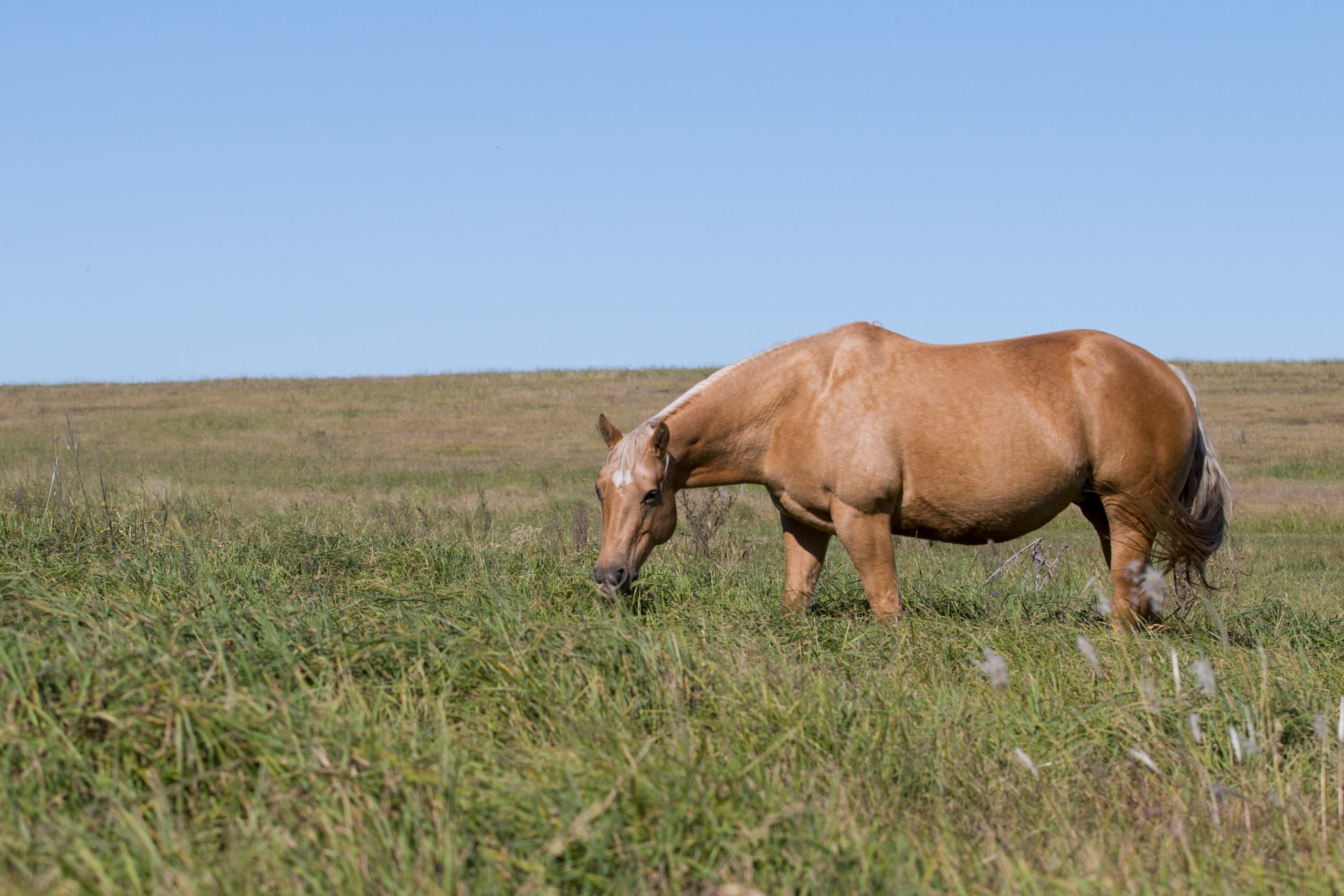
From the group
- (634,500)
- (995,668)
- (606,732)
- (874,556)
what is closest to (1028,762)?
(995,668)

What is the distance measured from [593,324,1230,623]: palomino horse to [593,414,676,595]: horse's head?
1cm

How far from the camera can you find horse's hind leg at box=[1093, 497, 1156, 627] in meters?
6.42

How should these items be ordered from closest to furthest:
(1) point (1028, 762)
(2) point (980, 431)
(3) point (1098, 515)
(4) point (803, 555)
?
(1) point (1028, 762)
(2) point (980, 431)
(4) point (803, 555)
(3) point (1098, 515)

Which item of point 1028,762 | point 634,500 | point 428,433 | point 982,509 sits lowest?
point 428,433

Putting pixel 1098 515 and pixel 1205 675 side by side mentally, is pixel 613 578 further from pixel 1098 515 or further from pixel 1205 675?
pixel 1098 515

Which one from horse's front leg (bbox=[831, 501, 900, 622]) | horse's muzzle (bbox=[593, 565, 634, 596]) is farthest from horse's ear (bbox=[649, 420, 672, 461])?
horse's front leg (bbox=[831, 501, 900, 622])

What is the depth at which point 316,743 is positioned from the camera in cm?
315

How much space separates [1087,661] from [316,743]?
3.46 metres

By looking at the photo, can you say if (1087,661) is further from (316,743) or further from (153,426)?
(153,426)

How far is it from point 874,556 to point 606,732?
3.25 meters

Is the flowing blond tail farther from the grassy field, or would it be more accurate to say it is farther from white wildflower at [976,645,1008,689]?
white wildflower at [976,645,1008,689]

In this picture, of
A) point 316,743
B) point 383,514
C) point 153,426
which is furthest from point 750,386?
point 153,426

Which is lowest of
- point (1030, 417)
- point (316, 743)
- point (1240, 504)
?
point (1240, 504)

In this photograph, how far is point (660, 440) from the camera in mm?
6262
